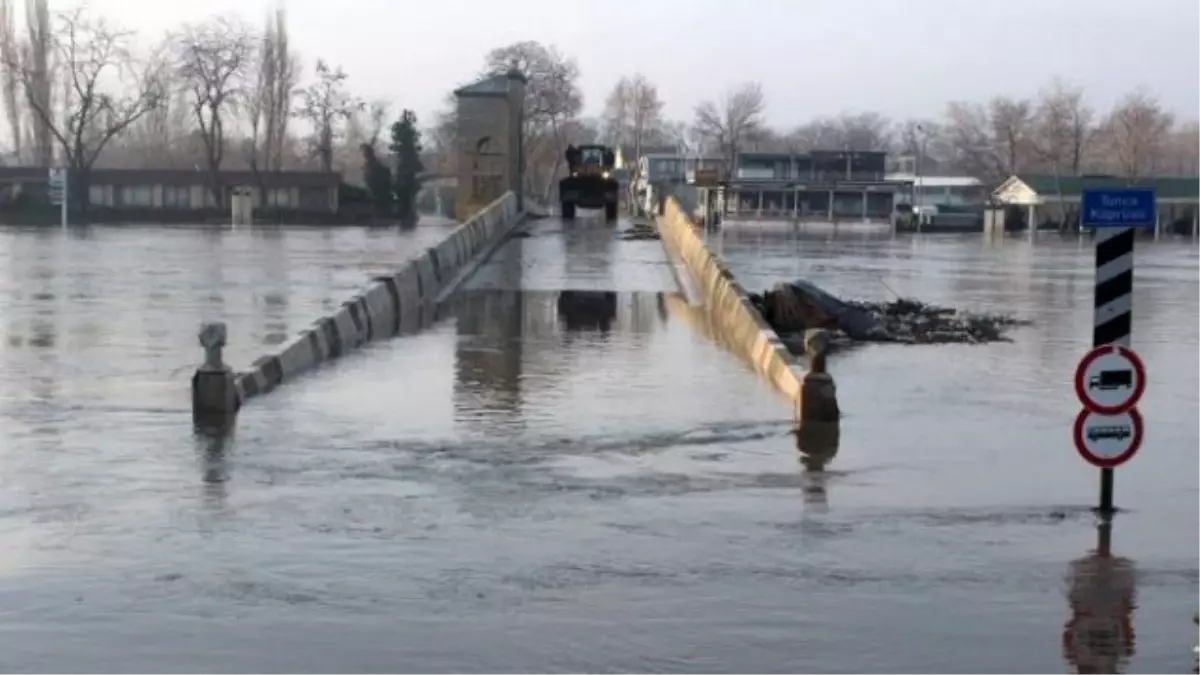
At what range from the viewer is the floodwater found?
290 inches

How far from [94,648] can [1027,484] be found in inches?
269

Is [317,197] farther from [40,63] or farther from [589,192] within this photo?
[589,192]

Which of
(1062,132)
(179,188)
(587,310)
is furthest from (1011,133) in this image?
(587,310)

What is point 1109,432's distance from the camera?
1020 centimetres

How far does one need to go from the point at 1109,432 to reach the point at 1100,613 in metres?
2.46

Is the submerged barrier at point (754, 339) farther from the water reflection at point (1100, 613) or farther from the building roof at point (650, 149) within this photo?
the building roof at point (650, 149)

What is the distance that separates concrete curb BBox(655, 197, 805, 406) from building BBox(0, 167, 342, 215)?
192 feet

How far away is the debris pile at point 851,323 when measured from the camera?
2283 centimetres

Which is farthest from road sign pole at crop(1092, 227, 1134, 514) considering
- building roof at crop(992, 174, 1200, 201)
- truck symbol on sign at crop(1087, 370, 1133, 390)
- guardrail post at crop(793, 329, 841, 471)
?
building roof at crop(992, 174, 1200, 201)

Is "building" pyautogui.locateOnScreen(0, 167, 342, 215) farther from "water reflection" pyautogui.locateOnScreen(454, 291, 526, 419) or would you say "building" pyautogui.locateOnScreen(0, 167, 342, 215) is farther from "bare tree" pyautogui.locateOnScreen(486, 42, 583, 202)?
"water reflection" pyautogui.locateOnScreen(454, 291, 526, 419)

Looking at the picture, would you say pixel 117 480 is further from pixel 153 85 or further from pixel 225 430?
pixel 153 85

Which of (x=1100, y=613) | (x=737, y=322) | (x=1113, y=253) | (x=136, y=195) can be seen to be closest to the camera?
(x=1100, y=613)

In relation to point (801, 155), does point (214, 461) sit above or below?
below

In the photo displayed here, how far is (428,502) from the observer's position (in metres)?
10.5
